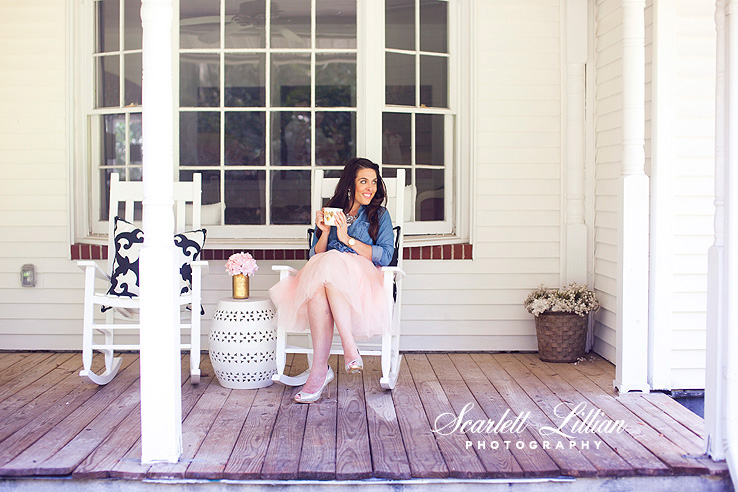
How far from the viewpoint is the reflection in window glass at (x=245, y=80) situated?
16.5 feet

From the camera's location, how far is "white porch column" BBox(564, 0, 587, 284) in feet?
16.4

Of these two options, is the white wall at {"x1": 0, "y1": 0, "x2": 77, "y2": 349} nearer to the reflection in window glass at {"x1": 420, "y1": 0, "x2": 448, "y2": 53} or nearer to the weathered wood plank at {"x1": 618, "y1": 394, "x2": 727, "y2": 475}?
the reflection in window glass at {"x1": 420, "y1": 0, "x2": 448, "y2": 53}

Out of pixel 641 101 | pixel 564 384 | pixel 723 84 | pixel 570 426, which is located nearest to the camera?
pixel 723 84

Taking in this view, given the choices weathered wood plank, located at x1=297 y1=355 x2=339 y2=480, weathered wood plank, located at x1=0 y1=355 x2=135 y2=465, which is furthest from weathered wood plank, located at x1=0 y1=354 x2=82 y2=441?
weathered wood plank, located at x1=297 y1=355 x2=339 y2=480

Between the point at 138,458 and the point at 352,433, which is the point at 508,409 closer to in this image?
the point at 352,433

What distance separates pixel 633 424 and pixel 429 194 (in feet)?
7.14

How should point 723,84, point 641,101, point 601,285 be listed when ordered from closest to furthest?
point 723,84 → point 641,101 → point 601,285

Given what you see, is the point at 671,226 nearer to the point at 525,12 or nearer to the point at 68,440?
the point at 525,12

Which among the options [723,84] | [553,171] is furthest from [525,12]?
[723,84]

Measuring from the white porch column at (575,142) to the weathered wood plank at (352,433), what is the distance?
166cm

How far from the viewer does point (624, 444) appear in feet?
10.4

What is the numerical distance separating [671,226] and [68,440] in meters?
3.10

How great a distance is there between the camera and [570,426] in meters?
3.41

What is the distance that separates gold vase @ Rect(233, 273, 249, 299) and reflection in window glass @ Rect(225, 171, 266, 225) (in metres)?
0.91
